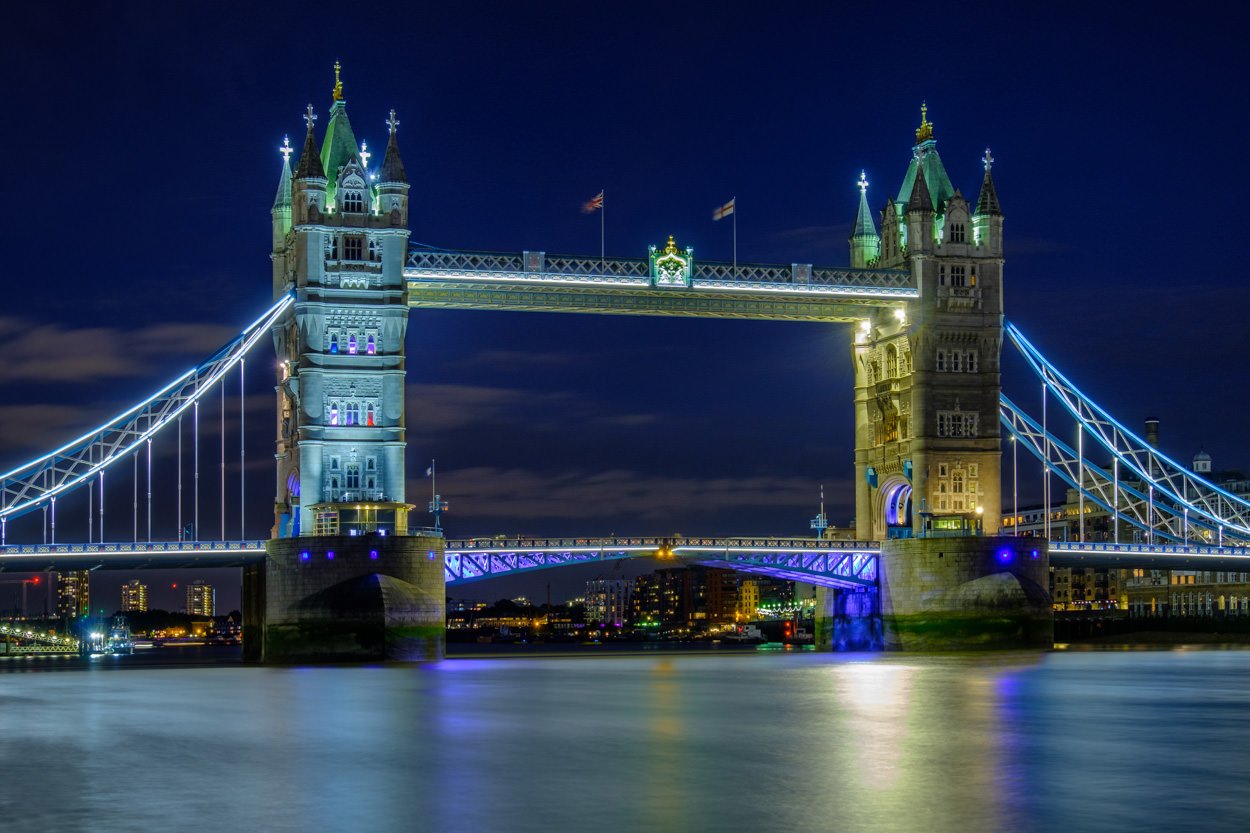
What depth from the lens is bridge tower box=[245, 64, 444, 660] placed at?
2844 inches

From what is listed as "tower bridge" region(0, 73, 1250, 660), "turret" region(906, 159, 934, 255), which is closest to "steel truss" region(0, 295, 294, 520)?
"tower bridge" region(0, 73, 1250, 660)

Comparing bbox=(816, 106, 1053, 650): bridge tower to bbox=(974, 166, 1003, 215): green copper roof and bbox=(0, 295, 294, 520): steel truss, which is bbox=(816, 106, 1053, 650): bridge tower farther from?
bbox=(0, 295, 294, 520): steel truss

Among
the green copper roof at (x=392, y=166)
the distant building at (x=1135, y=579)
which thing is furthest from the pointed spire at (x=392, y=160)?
the distant building at (x=1135, y=579)

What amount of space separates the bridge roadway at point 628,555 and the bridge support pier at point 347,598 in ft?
3.32

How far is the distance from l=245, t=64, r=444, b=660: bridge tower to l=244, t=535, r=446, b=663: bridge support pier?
56 mm

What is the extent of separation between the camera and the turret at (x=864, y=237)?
3558 inches

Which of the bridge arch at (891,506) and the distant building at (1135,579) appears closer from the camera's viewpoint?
the bridge arch at (891,506)

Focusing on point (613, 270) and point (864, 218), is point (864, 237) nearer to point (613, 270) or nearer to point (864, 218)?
point (864, 218)

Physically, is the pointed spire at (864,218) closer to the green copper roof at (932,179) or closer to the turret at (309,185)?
the green copper roof at (932,179)

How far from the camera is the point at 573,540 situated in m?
79.2

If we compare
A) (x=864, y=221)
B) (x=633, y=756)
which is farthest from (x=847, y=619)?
(x=633, y=756)

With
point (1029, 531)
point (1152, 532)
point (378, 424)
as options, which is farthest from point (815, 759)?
point (1029, 531)

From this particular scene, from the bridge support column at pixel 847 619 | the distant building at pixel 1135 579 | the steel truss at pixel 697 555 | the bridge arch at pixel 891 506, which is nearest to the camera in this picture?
the steel truss at pixel 697 555

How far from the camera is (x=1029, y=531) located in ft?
516
